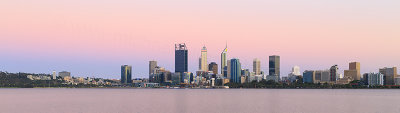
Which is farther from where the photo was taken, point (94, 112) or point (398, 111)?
point (398, 111)

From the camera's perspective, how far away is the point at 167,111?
8950 centimetres

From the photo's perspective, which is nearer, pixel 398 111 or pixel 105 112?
pixel 105 112

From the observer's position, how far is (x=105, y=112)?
8425cm

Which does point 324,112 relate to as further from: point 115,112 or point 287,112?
point 115,112

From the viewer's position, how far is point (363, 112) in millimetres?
90875

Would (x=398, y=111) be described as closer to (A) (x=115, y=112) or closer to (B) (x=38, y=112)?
(A) (x=115, y=112)

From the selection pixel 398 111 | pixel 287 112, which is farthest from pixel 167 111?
pixel 398 111

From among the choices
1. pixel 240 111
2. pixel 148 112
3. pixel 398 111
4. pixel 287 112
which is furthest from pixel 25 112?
pixel 398 111

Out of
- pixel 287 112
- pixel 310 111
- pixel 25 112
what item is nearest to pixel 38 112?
pixel 25 112

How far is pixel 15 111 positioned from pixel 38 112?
221 inches

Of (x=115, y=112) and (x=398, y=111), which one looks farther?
(x=398, y=111)

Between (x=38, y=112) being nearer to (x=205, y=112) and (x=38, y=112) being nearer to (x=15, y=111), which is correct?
(x=15, y=111)

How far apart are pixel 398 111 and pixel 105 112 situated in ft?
203

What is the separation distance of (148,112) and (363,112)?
1793 inches
